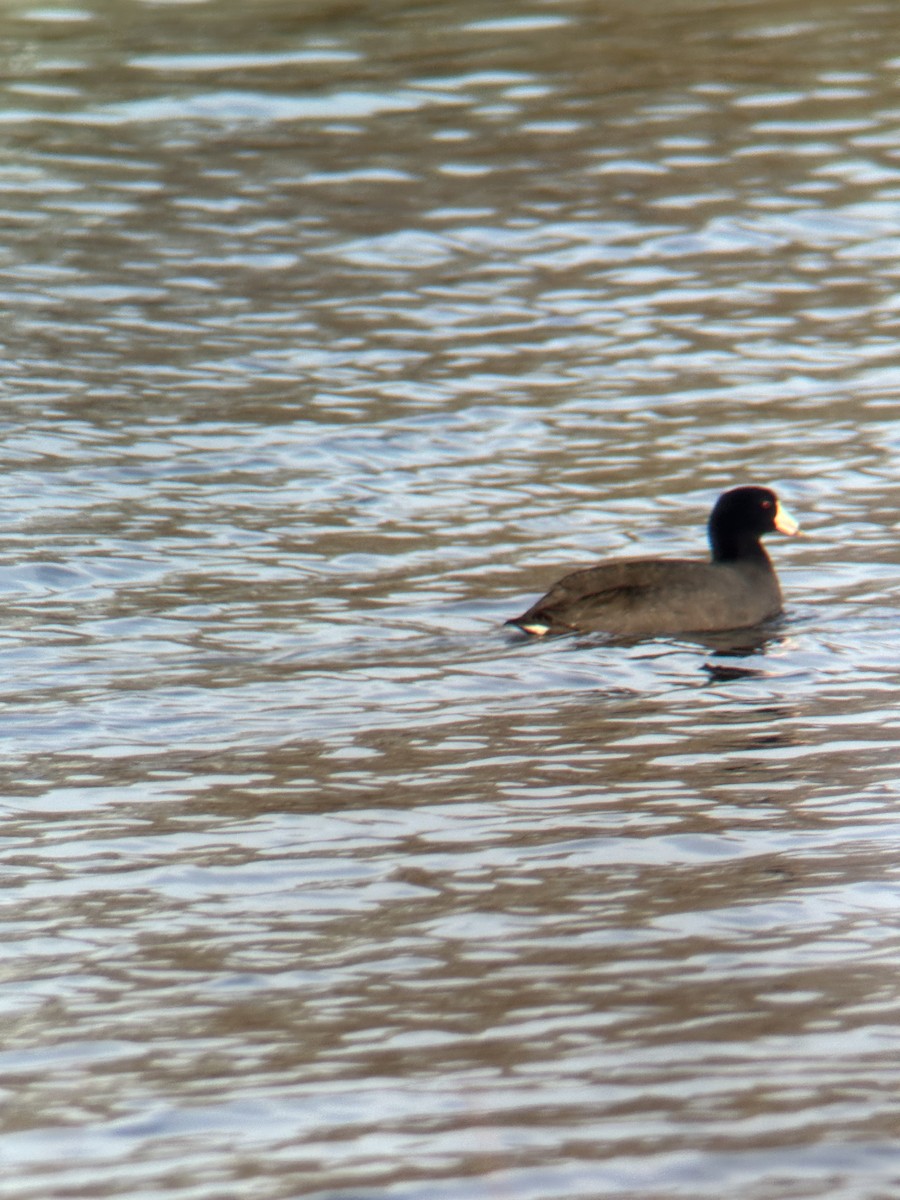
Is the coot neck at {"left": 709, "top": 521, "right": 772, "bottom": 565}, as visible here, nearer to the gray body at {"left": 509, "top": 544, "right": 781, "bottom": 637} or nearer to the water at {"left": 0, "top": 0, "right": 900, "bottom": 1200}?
the gray body at {"left": 509, "top": 544, "right": 781, "bottom": 637}

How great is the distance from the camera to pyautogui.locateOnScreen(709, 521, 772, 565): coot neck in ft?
38.7

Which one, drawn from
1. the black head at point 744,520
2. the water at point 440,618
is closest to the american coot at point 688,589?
the black head at point 744,520

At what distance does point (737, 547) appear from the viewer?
11891mm

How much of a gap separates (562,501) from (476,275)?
5.00 m

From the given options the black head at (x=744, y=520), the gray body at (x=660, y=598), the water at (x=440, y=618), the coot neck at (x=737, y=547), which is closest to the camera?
the water at (x=440, y=618)

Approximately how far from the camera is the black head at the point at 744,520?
1196 cm

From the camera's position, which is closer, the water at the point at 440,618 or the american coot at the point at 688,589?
the water at the point at 440,618

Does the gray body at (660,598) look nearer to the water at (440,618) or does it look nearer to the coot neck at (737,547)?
the coot neck at (737,547)

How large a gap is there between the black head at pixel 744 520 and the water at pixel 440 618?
1.40 ft

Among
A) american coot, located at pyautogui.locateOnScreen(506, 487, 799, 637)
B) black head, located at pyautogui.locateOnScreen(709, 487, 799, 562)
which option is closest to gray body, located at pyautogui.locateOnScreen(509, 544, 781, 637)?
american coot, located at pyautogui.locateOnScreen(506, 487, 799, 637)

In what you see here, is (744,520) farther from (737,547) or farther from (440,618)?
(440,618)

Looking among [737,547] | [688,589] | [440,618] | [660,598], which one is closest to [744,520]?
[737,547]

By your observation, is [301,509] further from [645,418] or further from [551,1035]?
[551,1035]

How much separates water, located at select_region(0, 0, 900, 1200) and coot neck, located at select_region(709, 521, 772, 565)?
1.20 feet
